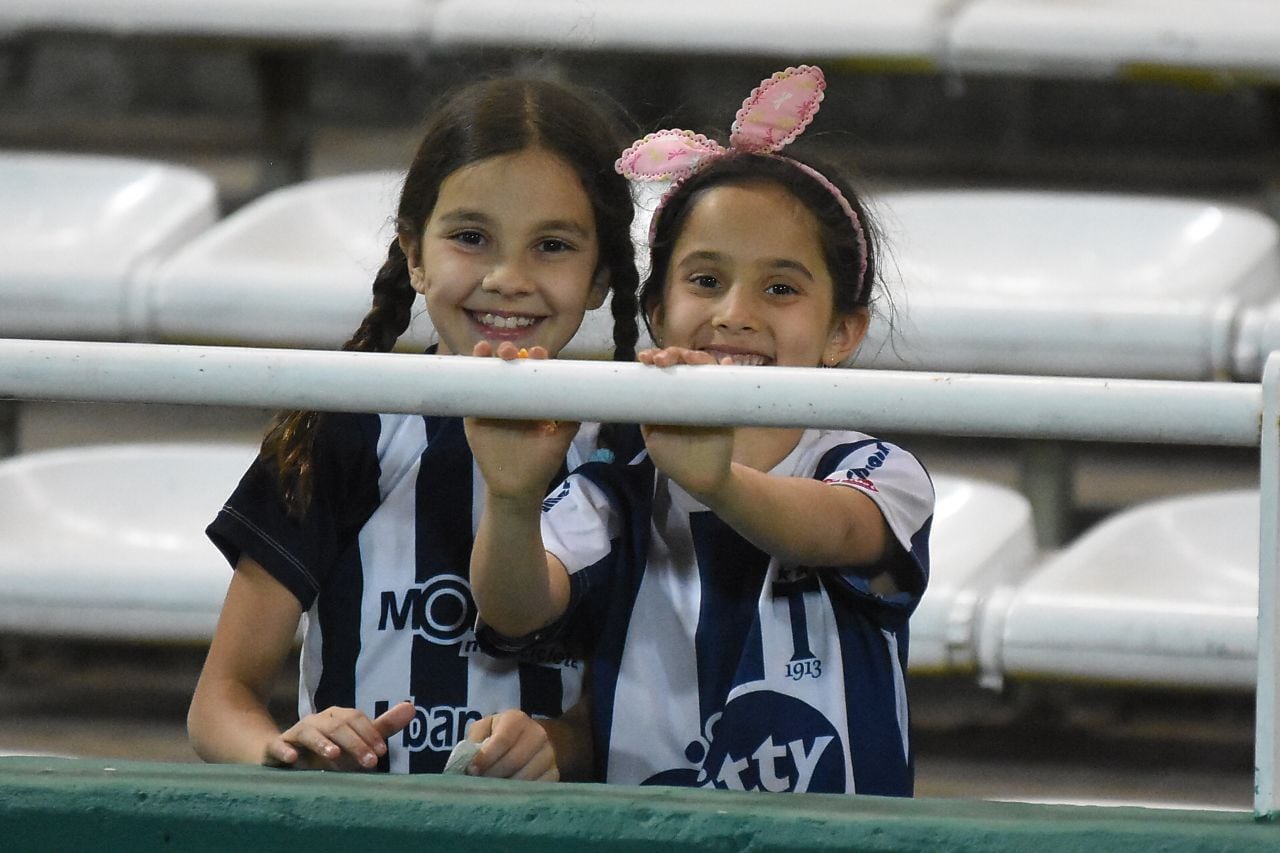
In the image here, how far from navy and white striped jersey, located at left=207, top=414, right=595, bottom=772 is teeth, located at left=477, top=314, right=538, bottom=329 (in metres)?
0.07

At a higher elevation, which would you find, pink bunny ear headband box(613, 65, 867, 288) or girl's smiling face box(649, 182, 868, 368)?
pink bunny ear headband box(613, 65, 867, 288)

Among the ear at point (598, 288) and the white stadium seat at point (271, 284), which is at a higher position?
the white stadium seat at point (271, 284)

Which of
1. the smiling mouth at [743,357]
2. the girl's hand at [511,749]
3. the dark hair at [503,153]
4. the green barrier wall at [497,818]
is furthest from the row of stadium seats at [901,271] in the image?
the green barrier wall at [497,818]

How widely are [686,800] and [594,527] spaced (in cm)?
23

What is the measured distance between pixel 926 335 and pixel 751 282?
3.12 feet

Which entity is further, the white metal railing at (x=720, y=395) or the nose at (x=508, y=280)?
the nose at (x=508, y=280)

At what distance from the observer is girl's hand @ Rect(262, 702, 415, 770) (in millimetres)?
940

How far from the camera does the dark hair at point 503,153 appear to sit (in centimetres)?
111

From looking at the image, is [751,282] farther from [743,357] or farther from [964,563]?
[964,563]

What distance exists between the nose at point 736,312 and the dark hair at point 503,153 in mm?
87

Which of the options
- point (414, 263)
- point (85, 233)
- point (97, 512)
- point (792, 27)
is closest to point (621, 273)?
point (414, 263)

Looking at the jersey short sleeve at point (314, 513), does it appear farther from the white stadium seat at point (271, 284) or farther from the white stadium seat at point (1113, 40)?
the white stadium seat at point (1113, 40)

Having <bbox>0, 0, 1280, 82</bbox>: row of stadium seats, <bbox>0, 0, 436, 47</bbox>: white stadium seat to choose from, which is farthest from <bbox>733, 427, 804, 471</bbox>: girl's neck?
<bbox>0, 0, 436, 47</bbox>: white stadium seat

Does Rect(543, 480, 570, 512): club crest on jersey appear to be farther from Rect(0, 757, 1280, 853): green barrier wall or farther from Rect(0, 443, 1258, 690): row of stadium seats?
Rect(0, 443, 1258, 690): row of stadium seats
